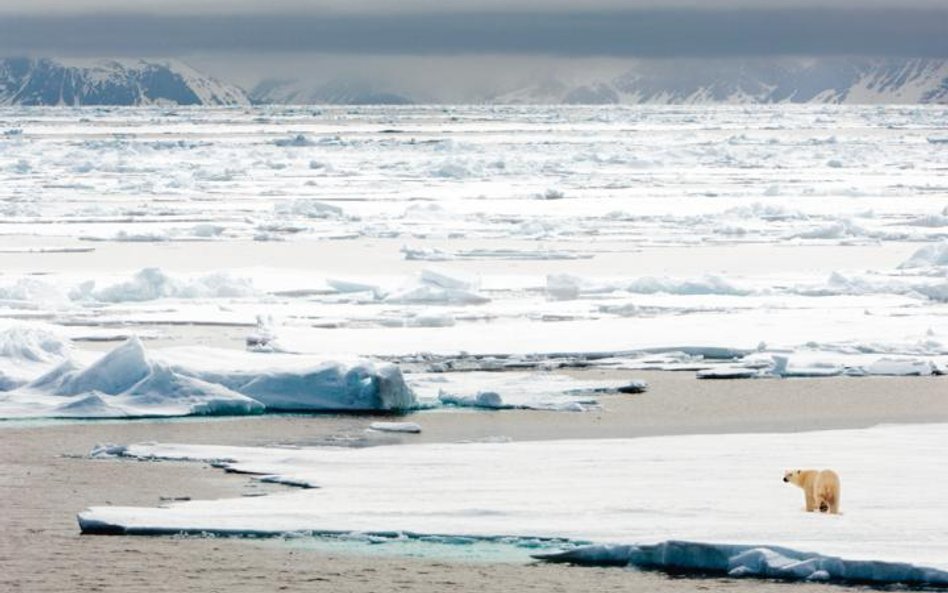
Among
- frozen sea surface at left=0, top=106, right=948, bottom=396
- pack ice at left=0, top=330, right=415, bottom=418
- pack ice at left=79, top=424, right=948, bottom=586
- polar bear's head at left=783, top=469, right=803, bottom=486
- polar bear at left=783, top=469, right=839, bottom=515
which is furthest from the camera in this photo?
frozen sea surface at left=0, top=106, right=948, bottom=396

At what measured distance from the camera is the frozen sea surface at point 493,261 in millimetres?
15008

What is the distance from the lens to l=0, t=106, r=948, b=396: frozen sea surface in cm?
1501

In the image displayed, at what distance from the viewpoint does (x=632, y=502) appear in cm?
838

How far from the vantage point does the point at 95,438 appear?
424 inches

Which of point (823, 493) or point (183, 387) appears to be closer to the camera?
point (823, 493)

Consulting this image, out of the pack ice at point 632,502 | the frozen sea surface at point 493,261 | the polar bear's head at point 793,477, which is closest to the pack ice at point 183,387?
the pack ice at point 632,502

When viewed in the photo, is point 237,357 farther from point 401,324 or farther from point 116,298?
point 116,298

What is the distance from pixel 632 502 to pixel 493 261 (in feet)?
47.3

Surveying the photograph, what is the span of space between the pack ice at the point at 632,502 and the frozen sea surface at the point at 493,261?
3614 millimetres

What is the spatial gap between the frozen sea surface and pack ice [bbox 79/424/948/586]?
3614 mm

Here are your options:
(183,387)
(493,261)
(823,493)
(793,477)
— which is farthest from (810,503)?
(493,261)

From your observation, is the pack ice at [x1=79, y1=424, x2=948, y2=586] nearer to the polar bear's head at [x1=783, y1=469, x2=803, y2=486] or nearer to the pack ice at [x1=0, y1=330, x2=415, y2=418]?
the polar bear's head at [x1=783, y1=469, x2=803, y2=486]

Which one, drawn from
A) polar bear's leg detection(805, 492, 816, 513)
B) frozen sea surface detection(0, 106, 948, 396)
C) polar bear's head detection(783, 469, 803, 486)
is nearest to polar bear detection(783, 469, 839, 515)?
polar bear's leg detection(805, 492, 816, 513)

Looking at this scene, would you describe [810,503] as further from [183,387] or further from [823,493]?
[183,387]
